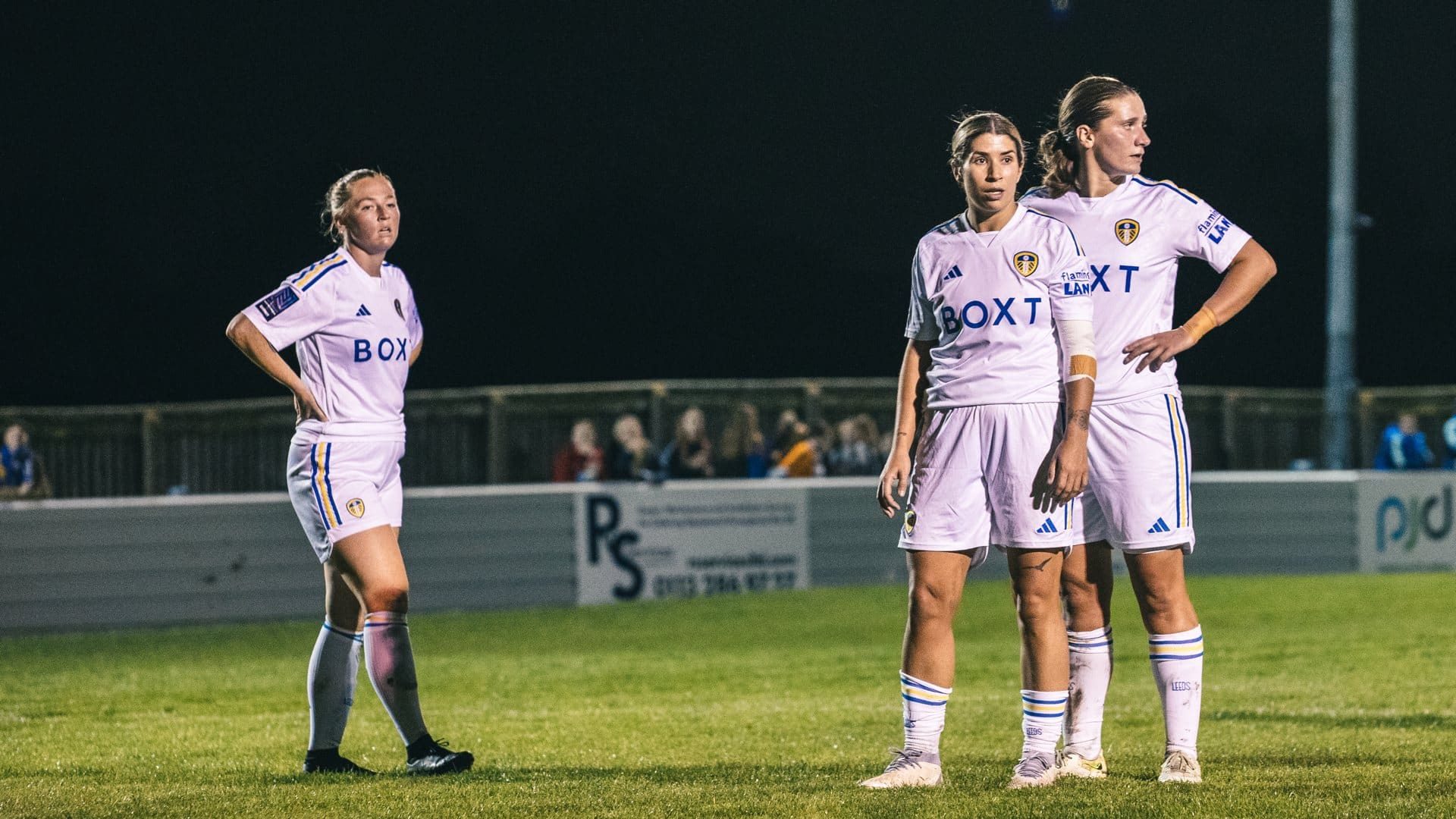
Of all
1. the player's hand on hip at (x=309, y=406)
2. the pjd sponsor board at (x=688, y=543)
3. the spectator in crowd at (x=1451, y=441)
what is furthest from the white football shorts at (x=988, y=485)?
the spectator in crowd at (x=1451, y=441)

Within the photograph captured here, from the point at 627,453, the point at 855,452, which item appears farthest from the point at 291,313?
the point at 855,452

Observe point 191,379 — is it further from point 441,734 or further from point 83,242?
point 441,734

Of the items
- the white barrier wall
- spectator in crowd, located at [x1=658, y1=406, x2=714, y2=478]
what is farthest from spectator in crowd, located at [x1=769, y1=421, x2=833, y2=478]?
spectator in crowd, located at [x1=658, y1=406, x2=714, y2=478]

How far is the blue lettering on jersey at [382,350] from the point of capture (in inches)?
256

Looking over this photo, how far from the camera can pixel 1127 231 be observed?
586cm

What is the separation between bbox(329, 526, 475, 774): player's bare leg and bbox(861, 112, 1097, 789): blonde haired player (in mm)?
1718

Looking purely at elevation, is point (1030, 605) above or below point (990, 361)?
below

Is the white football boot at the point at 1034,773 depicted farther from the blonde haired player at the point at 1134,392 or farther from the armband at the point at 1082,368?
the armband at the point at 1082,368

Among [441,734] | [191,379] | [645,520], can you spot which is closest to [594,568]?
[645,520]

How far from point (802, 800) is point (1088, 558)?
1.28 m

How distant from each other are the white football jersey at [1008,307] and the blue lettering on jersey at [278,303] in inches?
86.2

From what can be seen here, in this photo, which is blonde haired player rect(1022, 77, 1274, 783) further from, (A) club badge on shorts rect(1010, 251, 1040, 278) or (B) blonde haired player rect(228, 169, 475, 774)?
(B) blonde haired player rect(228, 169, 475, 774)

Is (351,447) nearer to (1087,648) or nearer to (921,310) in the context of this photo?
(921,310)

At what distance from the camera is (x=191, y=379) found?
32.8m
